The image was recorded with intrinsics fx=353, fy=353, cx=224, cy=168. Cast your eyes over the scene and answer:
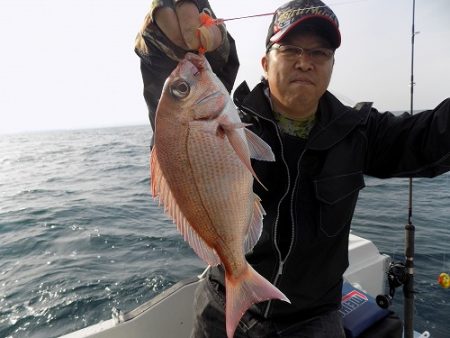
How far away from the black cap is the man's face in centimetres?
4

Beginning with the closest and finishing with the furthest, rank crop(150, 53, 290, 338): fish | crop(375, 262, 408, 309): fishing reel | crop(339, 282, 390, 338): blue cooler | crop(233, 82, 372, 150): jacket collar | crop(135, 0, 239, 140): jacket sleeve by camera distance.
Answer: crop(150, 53, 290, 338): fish, crop(135, 0, 239, 140): jacket sleeve, crop(233, 82, 372, 150): jacket collar, crop(339, 282, 390, 338): blue cooler, crop(375, 262, 408, 309): fishing reel

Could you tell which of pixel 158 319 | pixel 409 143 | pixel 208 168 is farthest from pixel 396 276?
pixel 208 168

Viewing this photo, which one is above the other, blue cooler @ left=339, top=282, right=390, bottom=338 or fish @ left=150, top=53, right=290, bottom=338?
fish @ left=150, top=53, right=290, bottom=338

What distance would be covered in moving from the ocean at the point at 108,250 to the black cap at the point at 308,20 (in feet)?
13.7

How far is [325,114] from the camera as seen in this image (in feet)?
7.57

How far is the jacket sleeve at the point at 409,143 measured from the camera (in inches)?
84.5

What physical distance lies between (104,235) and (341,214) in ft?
20.9

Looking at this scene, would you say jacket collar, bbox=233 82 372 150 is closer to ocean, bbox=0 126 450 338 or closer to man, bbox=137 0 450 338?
man, bbox=137 0 450 338

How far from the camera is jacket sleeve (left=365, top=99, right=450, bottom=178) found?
84.5 inches

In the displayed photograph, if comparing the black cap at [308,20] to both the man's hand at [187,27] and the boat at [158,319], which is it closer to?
the man's hand at [187,27]

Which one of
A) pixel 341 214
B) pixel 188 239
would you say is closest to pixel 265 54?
pixel 341 214

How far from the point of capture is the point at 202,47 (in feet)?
5.03

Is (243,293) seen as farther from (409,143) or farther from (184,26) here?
(409,143)

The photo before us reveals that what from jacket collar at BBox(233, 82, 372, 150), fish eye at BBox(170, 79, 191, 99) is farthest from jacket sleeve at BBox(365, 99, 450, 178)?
fish eye at BBox(170, 79, 191, 99)
